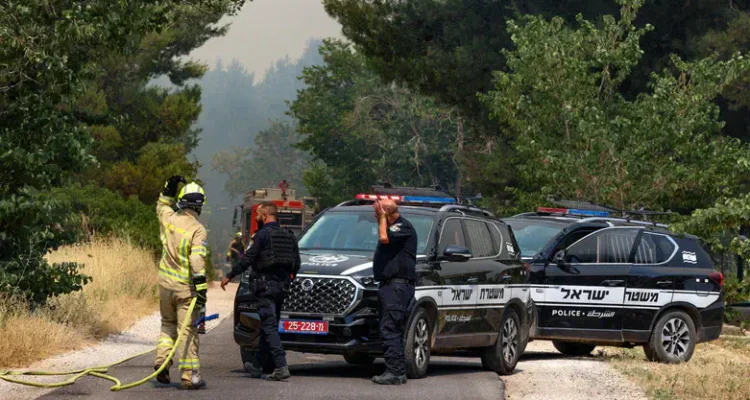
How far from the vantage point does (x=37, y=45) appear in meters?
15.9

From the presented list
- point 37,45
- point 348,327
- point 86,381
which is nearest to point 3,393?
point 86,381

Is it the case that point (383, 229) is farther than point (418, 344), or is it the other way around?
point (418, 344)

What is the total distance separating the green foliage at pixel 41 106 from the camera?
1594 centimetres

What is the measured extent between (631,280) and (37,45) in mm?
8305

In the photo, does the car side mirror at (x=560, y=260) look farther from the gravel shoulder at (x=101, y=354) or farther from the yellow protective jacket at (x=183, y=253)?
the yellow protective jacket at (x=183, y=253)

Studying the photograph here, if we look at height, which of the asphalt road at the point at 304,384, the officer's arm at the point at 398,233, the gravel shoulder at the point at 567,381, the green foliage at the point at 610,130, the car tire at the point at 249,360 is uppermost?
the green foliage at the point at 610,130

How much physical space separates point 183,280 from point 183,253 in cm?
25

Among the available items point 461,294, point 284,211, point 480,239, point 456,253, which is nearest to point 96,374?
point 456,253

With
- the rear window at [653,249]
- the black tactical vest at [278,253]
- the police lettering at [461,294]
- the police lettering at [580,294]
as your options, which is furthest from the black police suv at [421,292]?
the rear window at [653,249]

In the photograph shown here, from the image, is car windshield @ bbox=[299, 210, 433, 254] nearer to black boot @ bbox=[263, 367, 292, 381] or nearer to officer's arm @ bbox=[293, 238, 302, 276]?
officer's arm @ bbox=[293, 238, 302, 276]

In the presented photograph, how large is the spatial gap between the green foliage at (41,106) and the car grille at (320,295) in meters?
4.48

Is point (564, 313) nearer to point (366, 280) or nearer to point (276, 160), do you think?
point (366, 280)

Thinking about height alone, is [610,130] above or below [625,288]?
above

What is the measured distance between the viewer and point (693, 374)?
14.6 meters
